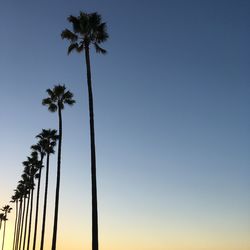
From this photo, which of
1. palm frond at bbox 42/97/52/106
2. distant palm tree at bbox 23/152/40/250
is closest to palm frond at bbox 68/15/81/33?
palm frond at bbox 42/97/52/106

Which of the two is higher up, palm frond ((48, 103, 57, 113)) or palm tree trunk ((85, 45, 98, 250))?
palm frond ((48, 103, 57, 113))

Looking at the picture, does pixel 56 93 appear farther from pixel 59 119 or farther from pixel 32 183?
pixel 32 183

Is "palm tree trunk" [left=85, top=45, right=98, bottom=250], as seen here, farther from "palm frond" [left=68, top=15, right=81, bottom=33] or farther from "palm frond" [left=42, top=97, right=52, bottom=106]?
"palm frond" [left=42, top=97, right=52, bottom=106]

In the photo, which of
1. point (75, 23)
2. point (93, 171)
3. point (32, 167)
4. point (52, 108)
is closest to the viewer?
point (93, 171)

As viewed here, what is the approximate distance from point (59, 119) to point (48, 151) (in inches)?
448

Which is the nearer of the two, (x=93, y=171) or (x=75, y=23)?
(x=93, y=171)

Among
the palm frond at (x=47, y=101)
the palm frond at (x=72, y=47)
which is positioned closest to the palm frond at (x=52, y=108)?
the palm frond at (x=47, y=101)

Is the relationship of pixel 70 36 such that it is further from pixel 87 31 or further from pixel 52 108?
pixel 52 108

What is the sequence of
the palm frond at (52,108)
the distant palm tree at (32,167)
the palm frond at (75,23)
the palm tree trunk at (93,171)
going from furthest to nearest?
the distant palm tree at (32,167) < the palm frond at (52,108) < the palm frond at (75,23) < the palm tree trunk at (93,171)

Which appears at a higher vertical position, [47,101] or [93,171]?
[47,101]

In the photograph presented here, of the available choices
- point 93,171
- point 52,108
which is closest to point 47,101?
point 52,108

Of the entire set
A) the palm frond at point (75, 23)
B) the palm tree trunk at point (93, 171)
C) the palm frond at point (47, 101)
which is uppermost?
the palm frond at point (47, 101)

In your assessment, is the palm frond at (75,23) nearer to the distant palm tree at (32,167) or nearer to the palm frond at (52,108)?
the palm frond at (52,108)

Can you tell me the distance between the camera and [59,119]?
4325 cm
